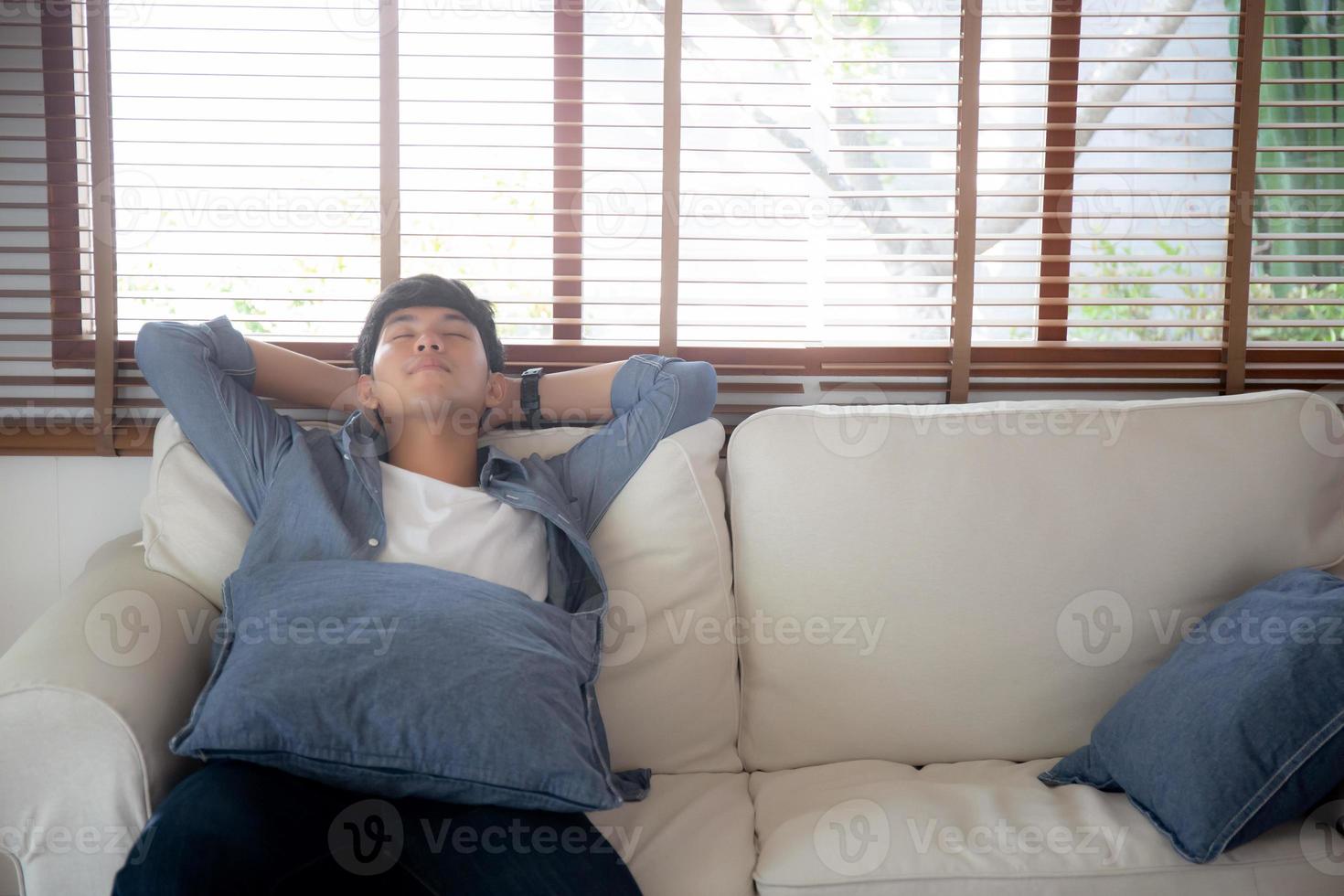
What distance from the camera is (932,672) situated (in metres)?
1.64

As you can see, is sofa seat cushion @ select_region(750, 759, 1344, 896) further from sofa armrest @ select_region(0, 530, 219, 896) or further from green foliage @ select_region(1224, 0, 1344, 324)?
green foliage @ select_region(1224, 0, 1344, 324)

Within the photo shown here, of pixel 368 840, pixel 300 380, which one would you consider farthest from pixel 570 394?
pixel 368 840

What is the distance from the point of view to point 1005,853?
132cm

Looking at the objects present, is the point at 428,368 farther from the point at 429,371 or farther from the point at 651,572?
the point at 651,572

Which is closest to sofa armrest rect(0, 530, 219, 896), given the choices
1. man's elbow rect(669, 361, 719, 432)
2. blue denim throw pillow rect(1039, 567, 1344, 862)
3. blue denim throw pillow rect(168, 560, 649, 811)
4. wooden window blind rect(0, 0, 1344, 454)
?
blue denim throw pillow rect(168, 560, 649, 811)

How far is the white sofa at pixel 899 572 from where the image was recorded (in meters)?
1.57

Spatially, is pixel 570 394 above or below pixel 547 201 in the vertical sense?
below

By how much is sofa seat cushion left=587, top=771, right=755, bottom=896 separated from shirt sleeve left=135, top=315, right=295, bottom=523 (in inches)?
30.9

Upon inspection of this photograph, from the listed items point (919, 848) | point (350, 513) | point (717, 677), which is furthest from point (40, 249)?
point (919, 848)

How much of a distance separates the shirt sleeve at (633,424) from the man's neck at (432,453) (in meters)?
0.18

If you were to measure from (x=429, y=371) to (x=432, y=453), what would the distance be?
0.49ft

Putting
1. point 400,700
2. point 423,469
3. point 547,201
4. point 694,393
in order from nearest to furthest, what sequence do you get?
point 400,700
point 423,469
point 694,393
point 547,201

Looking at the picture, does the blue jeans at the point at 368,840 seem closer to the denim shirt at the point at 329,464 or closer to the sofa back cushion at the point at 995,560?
the denim shirt at the point at 329,464

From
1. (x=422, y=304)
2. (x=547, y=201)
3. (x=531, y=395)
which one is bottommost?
(x=531, y=395)
